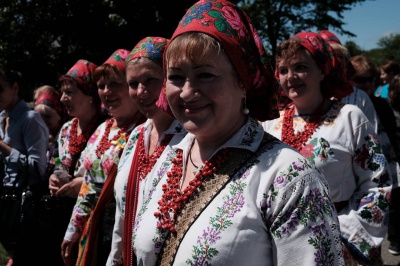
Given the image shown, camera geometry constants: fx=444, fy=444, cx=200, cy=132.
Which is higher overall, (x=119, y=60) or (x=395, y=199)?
(x=119, y=60)

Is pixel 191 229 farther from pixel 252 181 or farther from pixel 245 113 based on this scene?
pixel 245 113

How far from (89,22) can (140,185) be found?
1113cm

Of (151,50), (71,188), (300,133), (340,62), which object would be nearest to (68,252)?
(71,188)

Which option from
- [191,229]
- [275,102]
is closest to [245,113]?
[275,102]

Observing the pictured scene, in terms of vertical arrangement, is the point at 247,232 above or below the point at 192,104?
below

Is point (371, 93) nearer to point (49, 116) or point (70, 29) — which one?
point (49, 116)

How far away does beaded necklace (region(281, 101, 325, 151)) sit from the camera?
8.81ft

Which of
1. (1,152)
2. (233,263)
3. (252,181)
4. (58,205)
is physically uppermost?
(252,181)

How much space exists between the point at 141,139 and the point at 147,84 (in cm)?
33

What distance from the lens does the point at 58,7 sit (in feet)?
41.7

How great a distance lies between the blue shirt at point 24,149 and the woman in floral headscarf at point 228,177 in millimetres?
2516

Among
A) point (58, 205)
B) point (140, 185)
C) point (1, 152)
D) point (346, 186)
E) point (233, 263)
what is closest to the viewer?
point (233, 263)

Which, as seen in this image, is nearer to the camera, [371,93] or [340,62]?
[340,62]

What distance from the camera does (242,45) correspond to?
1.58 m
